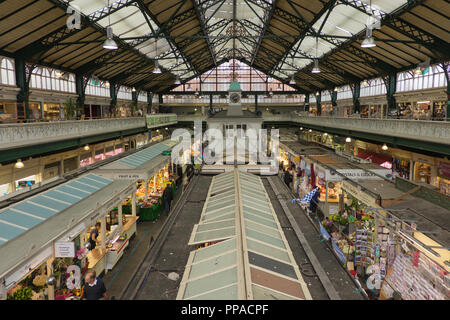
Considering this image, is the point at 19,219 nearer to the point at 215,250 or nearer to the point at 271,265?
the point at 215,250

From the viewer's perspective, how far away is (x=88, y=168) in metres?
12.7

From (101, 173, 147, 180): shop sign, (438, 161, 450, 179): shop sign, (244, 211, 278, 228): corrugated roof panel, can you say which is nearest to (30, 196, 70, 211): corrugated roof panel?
(101, 173, 147, 180): shop sign

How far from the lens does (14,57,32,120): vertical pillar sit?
59.9ft

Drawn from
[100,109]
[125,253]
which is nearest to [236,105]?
[125,253]

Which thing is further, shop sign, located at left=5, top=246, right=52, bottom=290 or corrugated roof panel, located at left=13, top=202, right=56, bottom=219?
corrugated roof panel, located at left=13, top=202, right=56, bottom=219

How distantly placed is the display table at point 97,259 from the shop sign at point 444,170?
15507mm

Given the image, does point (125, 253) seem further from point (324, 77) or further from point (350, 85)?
point (324, 77)

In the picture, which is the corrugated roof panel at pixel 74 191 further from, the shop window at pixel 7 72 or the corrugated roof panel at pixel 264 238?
the shop window at pixel 7 72

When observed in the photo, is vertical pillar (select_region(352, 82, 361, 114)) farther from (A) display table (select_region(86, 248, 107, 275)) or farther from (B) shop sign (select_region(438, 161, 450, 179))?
(A) display table (select_region(86, 248, 107, 275))

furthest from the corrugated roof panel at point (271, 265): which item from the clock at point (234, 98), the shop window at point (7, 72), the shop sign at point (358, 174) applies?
the clock at point (234, 98)

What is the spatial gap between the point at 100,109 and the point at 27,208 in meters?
27.4

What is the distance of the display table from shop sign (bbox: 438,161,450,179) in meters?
15.5

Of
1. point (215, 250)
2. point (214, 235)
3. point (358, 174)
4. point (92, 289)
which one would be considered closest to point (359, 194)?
point (358, 174)
